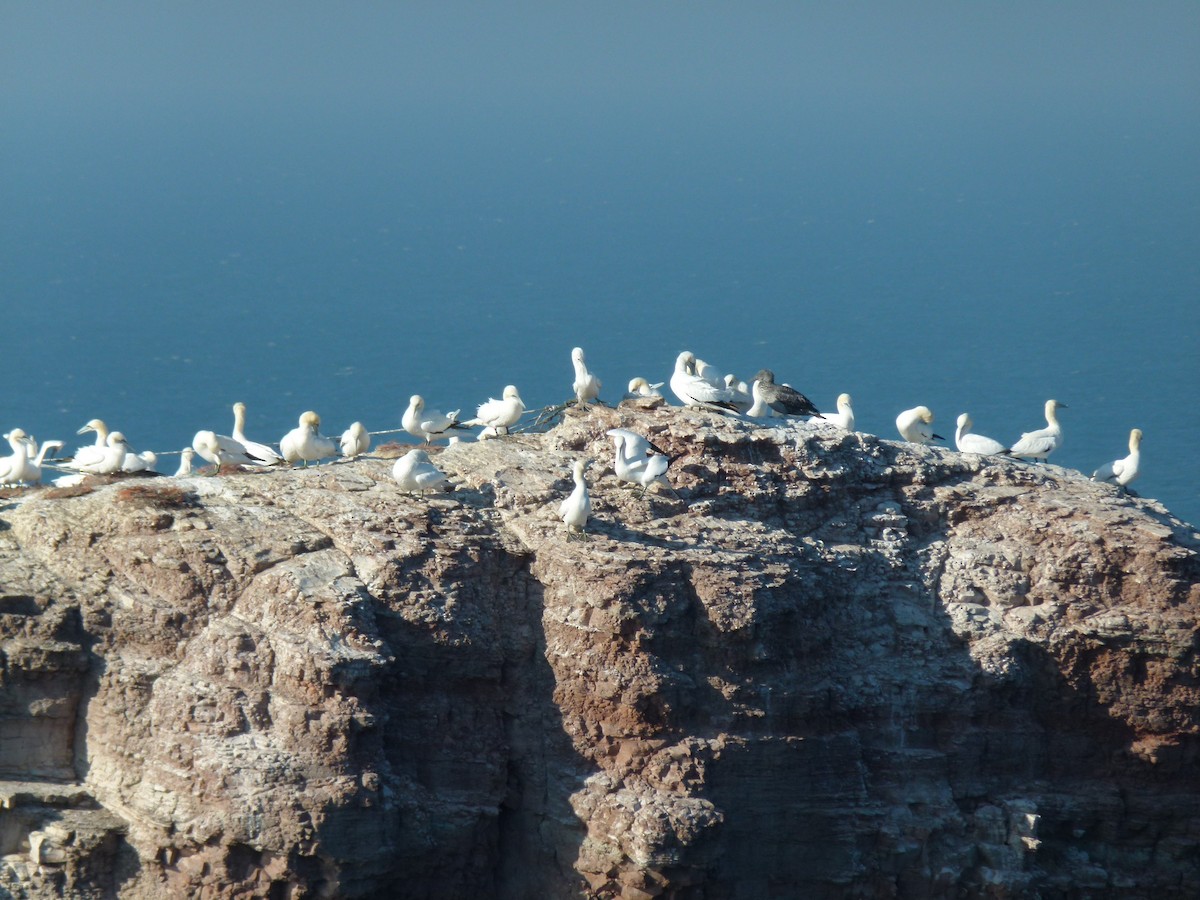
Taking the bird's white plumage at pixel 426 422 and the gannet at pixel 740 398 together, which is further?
the bird's white plumage at pixel 426 422

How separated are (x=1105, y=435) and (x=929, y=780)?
7987 centimetres

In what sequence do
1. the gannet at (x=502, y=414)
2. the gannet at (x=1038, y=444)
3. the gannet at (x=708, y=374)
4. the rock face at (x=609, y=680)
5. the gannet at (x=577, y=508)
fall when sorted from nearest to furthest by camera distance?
the rock face at (x=609, y=680), the gannet at (x=577, y=508), the gannet at (x=502, y=414), the gannet at (x=708, y=374), the gannet at (x=1038, y=444)

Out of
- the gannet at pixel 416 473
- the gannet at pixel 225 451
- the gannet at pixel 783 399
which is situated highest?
the gannet at pixel 783 399

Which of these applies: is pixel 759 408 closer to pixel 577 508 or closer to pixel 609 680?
pixel 577 508

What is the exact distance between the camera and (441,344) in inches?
5994

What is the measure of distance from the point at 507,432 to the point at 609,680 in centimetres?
768

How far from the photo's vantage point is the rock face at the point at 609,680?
31.9 meters

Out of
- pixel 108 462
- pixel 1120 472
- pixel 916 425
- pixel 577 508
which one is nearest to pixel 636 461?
pixel 577 508

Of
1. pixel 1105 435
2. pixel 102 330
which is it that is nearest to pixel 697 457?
pixel 1105 435

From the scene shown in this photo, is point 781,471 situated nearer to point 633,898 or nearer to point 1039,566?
point 1039,566

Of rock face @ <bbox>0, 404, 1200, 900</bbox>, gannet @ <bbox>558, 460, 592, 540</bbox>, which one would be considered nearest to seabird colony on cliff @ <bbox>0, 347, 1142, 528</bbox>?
gannet @ <bbox>558, 460, 592, 540</bbox>

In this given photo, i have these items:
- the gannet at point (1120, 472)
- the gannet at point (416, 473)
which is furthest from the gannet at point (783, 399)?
the gannet at point (416, 473)

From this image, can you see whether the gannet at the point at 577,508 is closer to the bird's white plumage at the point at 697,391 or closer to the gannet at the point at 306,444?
the bird's white plumage at the point at 697,391

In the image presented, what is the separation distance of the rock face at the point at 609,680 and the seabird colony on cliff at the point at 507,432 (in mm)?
817
